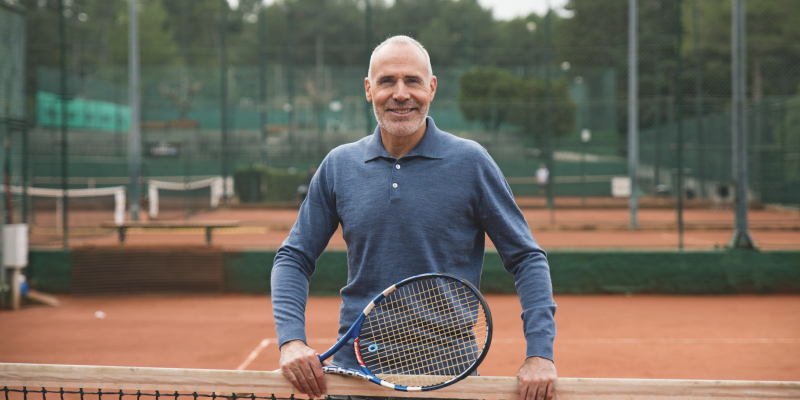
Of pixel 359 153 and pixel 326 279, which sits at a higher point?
pixel 359 153

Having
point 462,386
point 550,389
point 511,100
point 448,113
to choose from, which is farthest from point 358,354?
point 448,113

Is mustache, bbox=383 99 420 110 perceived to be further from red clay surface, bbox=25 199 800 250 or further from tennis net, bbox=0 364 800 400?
red clay surface, bbox=25 199 800 250

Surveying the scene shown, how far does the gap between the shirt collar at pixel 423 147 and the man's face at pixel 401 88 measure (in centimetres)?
6

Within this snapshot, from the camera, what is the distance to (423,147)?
1.92 m

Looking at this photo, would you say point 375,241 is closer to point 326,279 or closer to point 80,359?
point 80,359

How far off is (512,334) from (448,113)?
22.7 metres

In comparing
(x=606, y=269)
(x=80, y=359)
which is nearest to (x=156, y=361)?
(x=80, y=359)

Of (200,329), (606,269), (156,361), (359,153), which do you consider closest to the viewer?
(359,153)

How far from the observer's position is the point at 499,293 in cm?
828

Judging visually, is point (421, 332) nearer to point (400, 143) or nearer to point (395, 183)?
point (395, 183)

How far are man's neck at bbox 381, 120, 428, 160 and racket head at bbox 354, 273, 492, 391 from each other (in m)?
0.40

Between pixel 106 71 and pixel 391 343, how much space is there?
3214 centimetres

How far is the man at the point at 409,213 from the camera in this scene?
183 centimetres

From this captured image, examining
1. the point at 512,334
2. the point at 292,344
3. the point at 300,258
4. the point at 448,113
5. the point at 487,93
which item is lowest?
the point at 512,334
